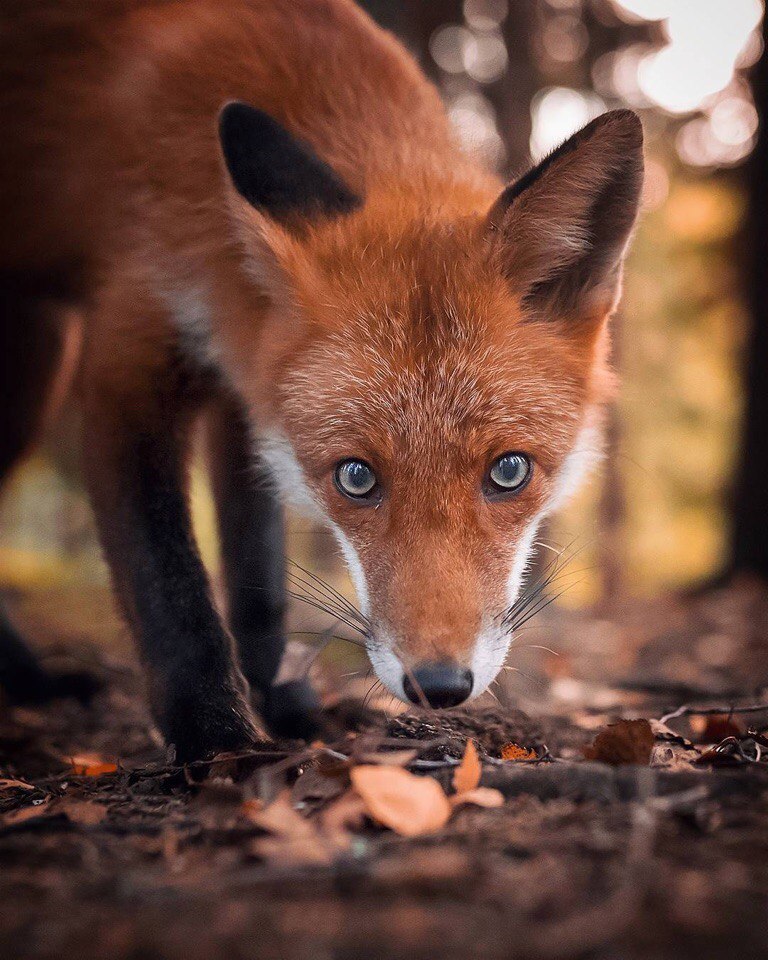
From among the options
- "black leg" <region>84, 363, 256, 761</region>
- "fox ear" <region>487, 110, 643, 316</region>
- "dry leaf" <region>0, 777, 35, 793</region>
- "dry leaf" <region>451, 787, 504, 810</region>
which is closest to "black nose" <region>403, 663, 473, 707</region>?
"dry leaf" <region>451, 787, 504, 810</region>

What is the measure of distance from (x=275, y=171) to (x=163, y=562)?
4.65 feet

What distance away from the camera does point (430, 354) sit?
8.61ft

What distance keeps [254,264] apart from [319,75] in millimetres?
900

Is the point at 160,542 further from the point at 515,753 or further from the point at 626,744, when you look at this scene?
the point at 626,744

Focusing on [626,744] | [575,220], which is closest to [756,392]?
[575,220]

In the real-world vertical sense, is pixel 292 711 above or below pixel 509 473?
below

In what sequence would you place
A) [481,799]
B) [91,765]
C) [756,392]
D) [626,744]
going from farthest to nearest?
[756,392]
[91,765]
[626,744]
[481,799]

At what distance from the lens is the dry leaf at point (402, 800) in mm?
1690

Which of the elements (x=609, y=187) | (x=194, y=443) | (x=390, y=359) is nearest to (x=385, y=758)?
(x=390, y=359)

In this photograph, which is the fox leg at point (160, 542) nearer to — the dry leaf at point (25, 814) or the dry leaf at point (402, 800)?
the dry leaf at point (25, 814)

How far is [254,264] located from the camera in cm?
289

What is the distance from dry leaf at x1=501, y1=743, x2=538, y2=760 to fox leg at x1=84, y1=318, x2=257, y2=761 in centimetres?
77

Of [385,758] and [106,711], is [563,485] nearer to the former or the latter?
[385,758]

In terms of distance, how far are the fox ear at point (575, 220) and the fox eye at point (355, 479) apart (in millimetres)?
841
